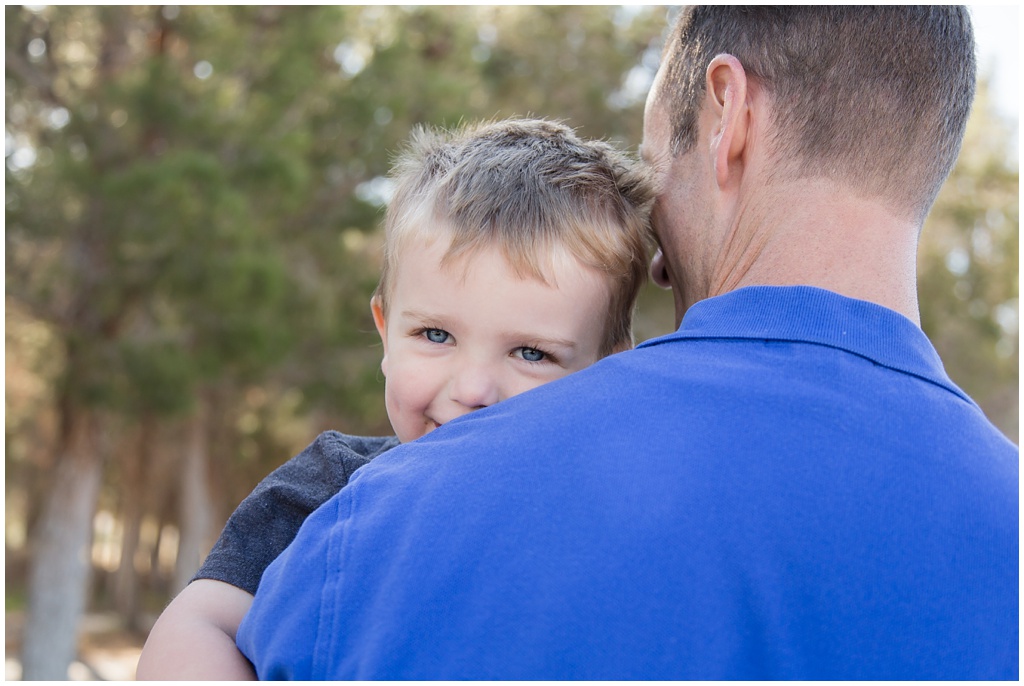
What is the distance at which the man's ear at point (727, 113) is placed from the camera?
5.32 ft

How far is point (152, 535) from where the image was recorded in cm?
3728

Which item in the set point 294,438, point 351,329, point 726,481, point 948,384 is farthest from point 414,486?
point 294,438

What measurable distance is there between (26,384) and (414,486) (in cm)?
2011

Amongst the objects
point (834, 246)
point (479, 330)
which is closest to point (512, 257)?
point (479, 330)

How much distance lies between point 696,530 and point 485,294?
0.76m

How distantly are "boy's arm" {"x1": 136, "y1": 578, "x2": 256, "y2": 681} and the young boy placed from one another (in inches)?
1.3

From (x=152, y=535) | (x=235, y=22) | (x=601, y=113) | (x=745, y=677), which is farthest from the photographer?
(x=152, y=535)

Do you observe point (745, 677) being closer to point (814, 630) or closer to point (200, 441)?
point (814, 630)

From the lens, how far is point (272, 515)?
167 cm

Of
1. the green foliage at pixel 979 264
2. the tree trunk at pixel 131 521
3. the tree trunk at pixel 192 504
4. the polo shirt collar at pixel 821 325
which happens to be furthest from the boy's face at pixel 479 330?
the tree trunk at pixel 131 521

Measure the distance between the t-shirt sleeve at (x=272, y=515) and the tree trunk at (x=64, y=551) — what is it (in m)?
12.4

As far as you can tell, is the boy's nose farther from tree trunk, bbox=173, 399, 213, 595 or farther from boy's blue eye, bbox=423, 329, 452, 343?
tree trunk, bbox=173, 399, 213, 595

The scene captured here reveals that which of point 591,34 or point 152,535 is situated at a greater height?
point 591,34

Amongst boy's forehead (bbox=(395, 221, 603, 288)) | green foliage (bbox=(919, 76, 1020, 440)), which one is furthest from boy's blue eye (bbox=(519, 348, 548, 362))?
green foliage (bbox=(919, 76, 1020, 440))
